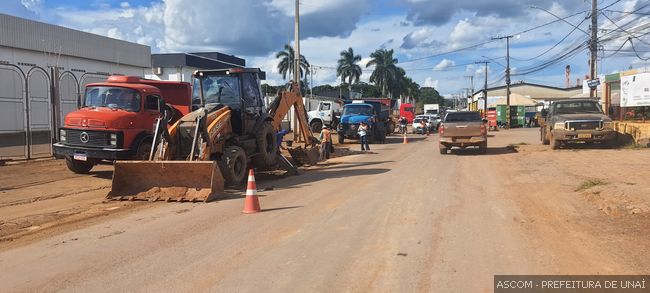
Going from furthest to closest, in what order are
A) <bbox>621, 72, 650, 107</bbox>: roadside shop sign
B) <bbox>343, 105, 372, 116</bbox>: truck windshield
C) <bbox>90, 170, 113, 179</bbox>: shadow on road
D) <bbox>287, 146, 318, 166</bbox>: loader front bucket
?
<bbox>343, 105, 372, 116</bbox>: truck windshield, <bbox>621, 72, 650, 107</bbox>: roadside shop sign, <bbox>287, 146, 318, 166</bbox>: loader front bucket, <bbox>90, 170, 113, 179</bbox>: shadow on road

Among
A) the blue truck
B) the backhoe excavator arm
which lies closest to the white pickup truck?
the blue truck

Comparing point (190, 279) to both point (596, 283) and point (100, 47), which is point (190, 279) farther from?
point (100, 47)

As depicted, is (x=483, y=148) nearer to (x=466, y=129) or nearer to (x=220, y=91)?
(x=466, y=129)

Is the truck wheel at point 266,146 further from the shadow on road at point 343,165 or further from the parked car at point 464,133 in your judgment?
the parked car at point 464,133

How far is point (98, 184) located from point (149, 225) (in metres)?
6.02

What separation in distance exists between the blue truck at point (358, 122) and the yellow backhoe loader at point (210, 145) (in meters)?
13.2

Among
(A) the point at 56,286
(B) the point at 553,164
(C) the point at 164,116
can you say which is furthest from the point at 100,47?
(A) the point at 56,286

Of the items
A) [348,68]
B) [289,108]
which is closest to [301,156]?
[289,108]

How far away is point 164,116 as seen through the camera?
1188cm

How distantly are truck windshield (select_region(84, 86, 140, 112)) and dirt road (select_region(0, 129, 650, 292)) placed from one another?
2.93 m

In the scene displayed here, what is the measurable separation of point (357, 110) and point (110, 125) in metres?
18.9

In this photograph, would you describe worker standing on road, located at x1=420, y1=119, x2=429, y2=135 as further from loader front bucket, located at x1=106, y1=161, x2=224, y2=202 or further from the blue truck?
loader front bucket, located at x1=106, y1=161, x2=224, y2=202

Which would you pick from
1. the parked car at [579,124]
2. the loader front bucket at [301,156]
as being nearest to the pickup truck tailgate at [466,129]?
the parked car at [579,124]

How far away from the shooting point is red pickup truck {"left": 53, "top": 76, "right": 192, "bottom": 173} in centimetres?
1364
